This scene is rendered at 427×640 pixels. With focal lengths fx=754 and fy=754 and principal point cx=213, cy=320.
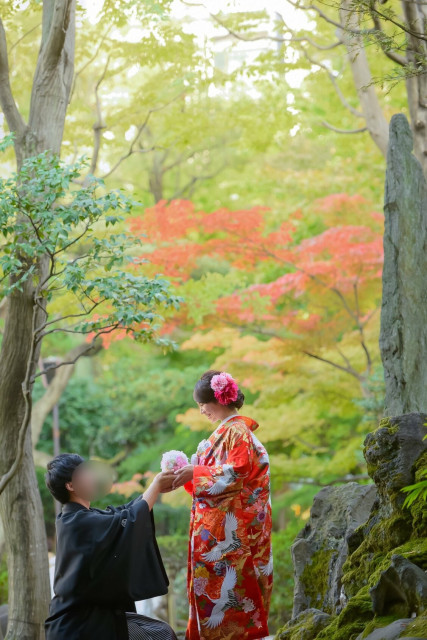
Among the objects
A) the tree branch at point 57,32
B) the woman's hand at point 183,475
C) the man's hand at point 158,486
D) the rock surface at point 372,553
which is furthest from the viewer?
the tree branch at point 57,32

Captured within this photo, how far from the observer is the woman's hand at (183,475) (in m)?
3.68

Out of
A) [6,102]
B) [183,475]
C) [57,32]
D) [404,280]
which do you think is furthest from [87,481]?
[57,32]

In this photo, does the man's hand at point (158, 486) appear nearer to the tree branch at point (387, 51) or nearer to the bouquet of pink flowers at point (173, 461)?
the bouquet of pink flowers at point (173, 461)

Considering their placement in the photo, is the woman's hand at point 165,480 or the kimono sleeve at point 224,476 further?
the kimono sleeve at point 224,476

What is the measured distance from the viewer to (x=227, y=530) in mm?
3779

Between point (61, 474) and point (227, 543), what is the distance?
105 centimetres

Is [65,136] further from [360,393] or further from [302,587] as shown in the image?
[302,587]

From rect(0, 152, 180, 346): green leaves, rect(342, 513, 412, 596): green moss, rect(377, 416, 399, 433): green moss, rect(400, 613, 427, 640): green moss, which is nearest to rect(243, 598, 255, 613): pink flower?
rect(342, 513, 412, 596): green moss

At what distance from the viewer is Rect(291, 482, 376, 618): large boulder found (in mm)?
4340

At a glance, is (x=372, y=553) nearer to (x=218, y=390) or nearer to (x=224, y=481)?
(x=224, y=481)

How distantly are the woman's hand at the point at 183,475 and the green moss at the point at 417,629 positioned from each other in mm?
1349

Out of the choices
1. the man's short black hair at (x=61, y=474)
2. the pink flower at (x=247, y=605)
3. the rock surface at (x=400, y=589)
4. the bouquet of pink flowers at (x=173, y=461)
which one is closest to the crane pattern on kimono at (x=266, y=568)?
the pink flower at (x=247, y=605)

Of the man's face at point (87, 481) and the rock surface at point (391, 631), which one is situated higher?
the man's face at point (87, 481)

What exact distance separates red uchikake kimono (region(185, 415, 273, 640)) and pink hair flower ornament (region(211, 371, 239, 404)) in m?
0.13
